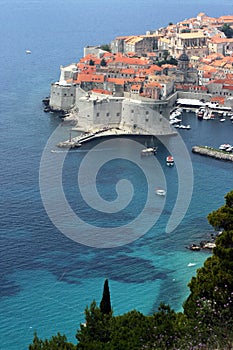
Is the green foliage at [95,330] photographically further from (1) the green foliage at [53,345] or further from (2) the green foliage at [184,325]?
(1) the green foliage at [53,345]

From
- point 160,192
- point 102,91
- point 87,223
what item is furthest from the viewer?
point 102,91

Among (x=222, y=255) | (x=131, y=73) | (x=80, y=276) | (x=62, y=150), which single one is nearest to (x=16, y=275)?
(x=80, y=276)

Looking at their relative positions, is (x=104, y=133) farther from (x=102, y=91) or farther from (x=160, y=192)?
(x=160, y=192)

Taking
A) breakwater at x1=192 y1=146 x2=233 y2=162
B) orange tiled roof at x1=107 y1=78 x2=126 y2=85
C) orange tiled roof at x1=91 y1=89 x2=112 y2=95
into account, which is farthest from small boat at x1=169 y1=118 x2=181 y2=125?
breakwater at x1=192 y1=146 x2=233 y2=162

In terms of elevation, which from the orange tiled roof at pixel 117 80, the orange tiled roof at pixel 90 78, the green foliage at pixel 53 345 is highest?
the orange tiled roof at pixel 90 78

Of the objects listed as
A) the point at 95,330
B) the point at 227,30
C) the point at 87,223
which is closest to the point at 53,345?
the point at 95,330

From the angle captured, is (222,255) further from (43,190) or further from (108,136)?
(108,136)

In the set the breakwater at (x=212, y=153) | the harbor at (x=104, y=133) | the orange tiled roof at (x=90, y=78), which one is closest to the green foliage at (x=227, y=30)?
the orange tiled roof at (x=90, y=78)
